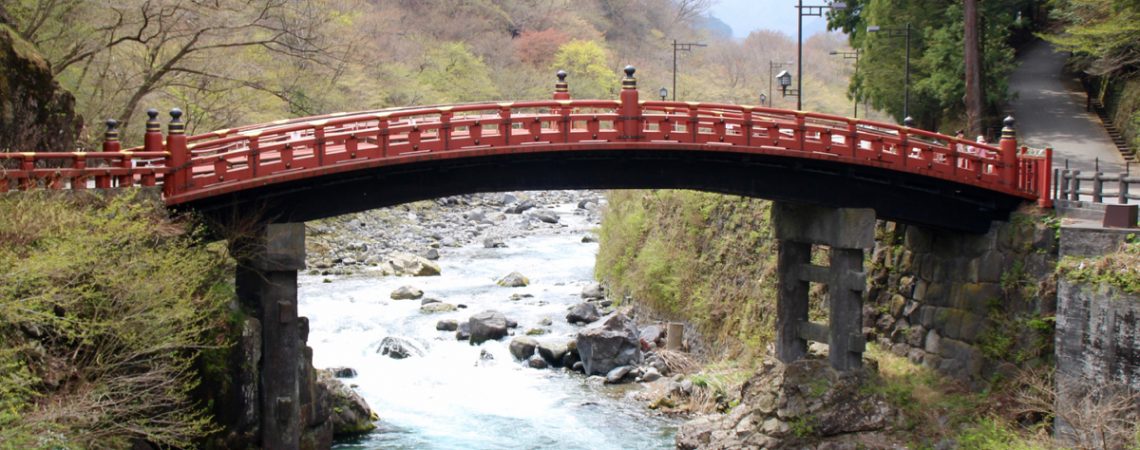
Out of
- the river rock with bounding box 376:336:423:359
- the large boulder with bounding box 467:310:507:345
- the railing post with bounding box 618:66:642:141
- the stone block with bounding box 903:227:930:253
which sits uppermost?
the railing post with bounding box 618:66:642:141

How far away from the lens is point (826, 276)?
2841 centimetres

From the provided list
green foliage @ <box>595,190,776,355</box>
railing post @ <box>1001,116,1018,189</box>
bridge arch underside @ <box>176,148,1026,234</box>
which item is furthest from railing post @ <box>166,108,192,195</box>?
railing post @ <box>1001,116,1018,189</box>

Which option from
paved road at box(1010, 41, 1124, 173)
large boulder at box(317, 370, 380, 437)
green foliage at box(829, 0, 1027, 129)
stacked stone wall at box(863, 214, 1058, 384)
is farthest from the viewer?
green foliage at box(829, 0, 1027, 129)

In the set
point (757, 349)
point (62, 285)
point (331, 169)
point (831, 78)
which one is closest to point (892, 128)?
point (757, 349)

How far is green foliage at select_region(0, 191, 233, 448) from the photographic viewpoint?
1800 centimetres

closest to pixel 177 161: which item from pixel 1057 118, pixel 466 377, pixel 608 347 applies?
pixel 466 377

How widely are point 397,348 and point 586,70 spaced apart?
54950 millimetres

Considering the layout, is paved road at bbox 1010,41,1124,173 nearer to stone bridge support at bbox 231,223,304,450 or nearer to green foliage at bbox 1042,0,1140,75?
green foliage at bbox 1042,0,1140,75

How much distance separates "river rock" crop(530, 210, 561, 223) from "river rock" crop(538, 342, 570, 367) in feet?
95.7

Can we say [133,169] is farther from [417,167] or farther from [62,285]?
[417,167]

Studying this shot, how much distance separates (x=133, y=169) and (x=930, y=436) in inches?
664

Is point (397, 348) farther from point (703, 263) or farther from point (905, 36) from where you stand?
point (905, 36)

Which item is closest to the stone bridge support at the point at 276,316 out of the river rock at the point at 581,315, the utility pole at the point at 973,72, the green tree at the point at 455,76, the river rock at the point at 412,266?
the river rock at the point at 581,315

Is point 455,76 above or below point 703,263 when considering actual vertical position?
above
